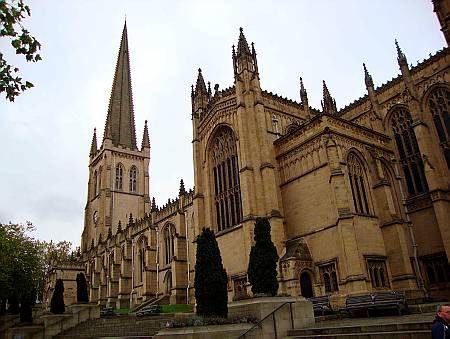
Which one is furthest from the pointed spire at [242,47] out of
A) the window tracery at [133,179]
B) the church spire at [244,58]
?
the window tracery at [133,179]

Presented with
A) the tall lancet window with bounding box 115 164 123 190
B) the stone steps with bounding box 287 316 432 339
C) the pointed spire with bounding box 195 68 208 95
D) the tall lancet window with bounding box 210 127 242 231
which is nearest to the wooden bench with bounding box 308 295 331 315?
the stone steps with bounding box 287 316 432 339

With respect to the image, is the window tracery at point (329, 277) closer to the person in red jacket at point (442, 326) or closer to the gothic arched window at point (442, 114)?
the gothic arched window at point (442, 114)

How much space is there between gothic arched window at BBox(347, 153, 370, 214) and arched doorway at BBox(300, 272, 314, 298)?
5.62m

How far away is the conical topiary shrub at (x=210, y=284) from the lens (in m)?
17.2

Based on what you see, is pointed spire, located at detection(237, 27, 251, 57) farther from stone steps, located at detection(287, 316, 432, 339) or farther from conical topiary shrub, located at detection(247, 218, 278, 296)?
stone steps, located at detection(287, 316, 432, 339)

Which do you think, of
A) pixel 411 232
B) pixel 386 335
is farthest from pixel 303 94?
pixel 386 335

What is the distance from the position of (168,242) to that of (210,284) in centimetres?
3370

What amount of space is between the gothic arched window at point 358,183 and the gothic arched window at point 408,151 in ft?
16.6

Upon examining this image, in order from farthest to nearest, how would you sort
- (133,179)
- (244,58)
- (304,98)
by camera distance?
(133,179)
(304,98)
(244,58)

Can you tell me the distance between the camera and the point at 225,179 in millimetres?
35312

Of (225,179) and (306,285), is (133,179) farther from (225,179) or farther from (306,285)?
(306,285)

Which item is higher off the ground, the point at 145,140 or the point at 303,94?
the point at 145,140

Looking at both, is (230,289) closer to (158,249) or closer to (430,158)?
(430,158)

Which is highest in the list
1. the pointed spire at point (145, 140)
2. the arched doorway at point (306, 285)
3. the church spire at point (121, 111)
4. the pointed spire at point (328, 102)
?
the church spire at point (121, 111)
